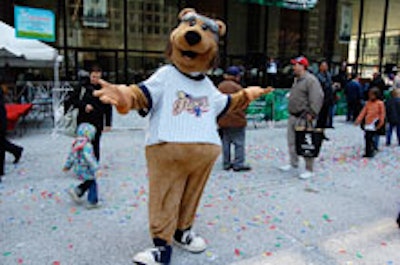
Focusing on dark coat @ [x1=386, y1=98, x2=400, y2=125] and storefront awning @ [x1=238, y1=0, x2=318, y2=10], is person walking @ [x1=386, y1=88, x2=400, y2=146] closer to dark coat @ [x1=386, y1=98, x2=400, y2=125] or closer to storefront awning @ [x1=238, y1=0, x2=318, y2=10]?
dark coat @ [x1=386, y1=98, x2=400, y2=125]

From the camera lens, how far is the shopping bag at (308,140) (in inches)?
216

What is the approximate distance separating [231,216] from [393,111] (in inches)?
231

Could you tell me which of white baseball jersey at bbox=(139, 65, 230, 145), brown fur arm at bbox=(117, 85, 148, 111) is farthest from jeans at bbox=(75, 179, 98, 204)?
brown fur arm at bbox=(117, 85, 148, 111)

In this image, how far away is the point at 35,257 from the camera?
3.22 meters

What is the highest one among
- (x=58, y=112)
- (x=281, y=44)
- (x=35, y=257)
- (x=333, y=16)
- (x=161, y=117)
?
(x=333, y=16)

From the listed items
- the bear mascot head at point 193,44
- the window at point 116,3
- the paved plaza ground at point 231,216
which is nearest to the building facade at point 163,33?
the window at point 116,3

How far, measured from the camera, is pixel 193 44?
2838 mm

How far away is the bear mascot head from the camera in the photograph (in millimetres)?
2852

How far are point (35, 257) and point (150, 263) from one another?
41.8 inches

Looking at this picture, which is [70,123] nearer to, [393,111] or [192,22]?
[192,22]

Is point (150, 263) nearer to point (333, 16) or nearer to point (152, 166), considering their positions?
point (152, 166)

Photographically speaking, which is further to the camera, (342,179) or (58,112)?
(58,112)

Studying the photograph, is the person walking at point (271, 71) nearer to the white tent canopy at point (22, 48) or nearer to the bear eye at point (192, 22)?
the white tent canopy at point (22, 48)

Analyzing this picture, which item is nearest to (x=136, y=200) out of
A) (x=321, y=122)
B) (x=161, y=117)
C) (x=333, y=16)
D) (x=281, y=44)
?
(x=161, y=117)
